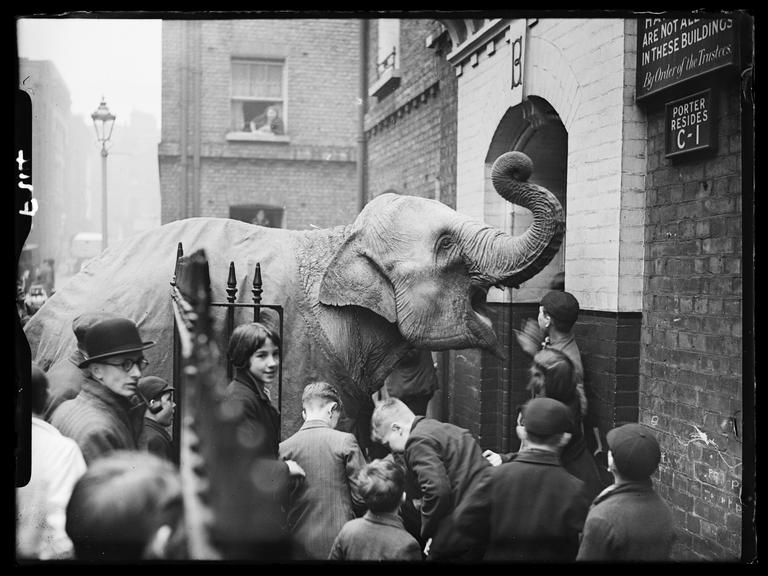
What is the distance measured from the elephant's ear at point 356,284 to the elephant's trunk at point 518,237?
1.66 feet

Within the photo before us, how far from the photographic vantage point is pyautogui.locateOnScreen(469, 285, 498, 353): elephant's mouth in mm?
4762

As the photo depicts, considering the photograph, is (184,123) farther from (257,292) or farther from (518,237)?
(518,237)

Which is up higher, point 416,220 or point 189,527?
point 416,220

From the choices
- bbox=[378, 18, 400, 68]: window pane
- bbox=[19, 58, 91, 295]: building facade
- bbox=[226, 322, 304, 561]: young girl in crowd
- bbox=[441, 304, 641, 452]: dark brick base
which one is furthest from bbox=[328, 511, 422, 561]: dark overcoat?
bbox=[378, 18, 400, 68]: window pane

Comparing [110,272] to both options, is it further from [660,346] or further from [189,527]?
[660,346]

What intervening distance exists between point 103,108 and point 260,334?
181 centimetres

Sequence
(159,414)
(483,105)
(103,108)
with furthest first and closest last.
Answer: (483,105) < (103,108) < (159,414)

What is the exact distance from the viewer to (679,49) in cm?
430

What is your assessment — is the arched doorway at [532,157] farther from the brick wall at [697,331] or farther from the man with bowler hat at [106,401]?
the man with bowler hat at [106,401]

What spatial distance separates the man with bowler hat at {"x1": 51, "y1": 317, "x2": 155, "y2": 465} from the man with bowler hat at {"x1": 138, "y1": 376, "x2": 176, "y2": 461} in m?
0.05

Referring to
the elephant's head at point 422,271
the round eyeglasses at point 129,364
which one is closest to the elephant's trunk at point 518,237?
the elephant's head at point 422,271

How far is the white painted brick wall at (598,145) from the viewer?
15.4 ft

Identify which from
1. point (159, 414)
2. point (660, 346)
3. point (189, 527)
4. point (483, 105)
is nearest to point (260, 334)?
point (159, 414)

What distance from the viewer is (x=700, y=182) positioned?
4.32m
